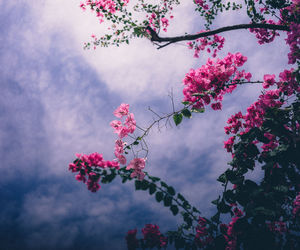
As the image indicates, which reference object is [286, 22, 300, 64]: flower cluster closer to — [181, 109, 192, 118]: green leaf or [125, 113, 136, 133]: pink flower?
[181, 109, 192, 118]: green leaf

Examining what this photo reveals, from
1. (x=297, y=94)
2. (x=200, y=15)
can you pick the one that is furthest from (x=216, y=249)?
(x=200, y=15)

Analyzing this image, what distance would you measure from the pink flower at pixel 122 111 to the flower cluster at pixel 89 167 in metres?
0.59

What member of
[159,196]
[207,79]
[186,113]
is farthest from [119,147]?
[207,79]

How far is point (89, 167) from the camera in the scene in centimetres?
217

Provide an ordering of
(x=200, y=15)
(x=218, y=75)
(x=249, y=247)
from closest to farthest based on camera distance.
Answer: (x=249, y=247) → (x=218, y=75) → (x=200, y=15)

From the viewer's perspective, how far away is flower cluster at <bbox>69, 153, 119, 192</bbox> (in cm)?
215

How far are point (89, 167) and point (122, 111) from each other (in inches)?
31.0

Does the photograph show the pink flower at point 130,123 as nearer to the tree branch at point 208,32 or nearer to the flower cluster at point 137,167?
the flower cluster at point 137,167

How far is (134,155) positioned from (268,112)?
170 cm

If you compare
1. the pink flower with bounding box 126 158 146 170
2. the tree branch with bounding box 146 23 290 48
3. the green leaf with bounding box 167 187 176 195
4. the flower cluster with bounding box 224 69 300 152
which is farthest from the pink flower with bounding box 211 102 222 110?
the pink flower with bounding box 126 158 146 170

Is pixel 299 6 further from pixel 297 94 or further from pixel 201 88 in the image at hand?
pixel 201 88

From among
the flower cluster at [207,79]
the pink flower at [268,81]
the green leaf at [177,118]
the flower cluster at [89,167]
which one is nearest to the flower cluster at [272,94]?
the pink flower at [268,81]

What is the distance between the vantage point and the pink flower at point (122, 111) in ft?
8.40

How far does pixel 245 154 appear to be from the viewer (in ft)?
8.47
